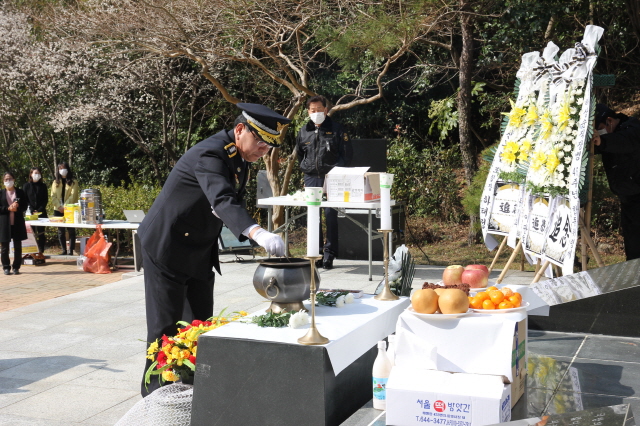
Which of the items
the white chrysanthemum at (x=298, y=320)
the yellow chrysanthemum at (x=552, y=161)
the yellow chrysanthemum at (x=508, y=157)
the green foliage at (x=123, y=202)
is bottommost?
the white chrysanthemum at (x=298, y=320)

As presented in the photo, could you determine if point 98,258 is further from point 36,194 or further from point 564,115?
point 564,115

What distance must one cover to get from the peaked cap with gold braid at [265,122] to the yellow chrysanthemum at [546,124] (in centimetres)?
302

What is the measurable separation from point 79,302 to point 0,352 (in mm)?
2041

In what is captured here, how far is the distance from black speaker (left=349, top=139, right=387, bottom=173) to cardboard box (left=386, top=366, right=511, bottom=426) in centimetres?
724

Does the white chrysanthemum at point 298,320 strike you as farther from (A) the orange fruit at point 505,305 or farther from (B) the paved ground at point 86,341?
(A) the orange fruit at point 505,305

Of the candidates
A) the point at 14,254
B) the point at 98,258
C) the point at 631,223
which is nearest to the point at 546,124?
the point at 631,223

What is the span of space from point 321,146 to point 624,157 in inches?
145

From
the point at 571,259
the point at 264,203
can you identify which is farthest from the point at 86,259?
the point at 571,259

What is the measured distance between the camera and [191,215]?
366 centimetres

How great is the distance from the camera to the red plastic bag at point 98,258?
10.1 m

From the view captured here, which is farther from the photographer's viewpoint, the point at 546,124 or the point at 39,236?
the point at 39,236

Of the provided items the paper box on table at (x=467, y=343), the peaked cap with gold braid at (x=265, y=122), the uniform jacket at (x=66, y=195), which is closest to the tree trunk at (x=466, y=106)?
the uniform jacket at (x=66, y=195)

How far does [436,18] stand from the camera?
31.2ft

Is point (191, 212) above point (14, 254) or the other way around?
above
